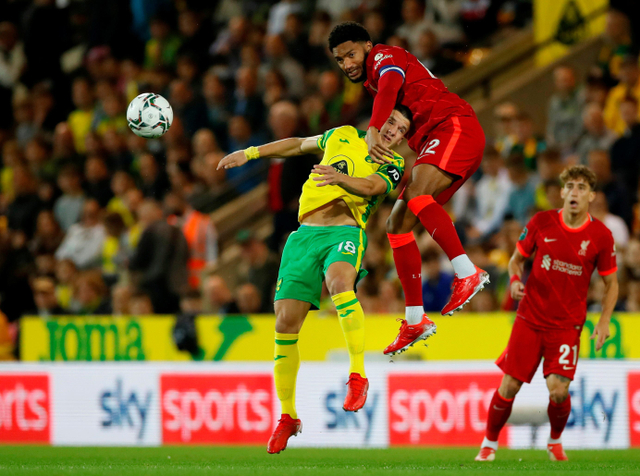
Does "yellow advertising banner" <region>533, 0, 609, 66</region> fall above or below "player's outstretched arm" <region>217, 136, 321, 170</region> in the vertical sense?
above

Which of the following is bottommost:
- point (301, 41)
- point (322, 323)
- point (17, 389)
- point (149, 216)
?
point (17, 389)

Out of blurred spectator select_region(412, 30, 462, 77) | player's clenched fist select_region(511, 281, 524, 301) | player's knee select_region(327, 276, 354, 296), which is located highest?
blurred spectator select_region(412, 30, 462, 77)

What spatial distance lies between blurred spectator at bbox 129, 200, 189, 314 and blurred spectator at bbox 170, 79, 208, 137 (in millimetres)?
2470

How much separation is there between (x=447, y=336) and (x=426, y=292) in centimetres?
52

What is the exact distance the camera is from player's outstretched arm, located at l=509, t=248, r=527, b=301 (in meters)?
7.50

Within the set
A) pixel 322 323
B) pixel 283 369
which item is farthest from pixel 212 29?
pixel 283 369

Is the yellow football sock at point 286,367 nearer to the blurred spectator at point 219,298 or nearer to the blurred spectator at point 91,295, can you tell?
the blurred spectator at point 219,298

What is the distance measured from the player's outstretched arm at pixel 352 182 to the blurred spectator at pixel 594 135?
4.45m

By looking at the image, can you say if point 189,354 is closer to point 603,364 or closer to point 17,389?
point 17,389

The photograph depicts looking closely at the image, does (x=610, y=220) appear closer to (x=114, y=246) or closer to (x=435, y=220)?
(x=435, y=220)

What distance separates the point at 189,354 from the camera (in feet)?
36.3

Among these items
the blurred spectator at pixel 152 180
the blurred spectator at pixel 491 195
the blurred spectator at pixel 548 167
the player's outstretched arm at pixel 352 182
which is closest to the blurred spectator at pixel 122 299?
the blurred spectator at pixel 152 180

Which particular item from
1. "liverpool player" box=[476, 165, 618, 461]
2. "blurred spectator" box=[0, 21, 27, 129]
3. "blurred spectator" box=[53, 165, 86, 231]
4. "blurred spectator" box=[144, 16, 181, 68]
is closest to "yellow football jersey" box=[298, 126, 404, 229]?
"liverpool player" box=[476, 165, 618, 461]

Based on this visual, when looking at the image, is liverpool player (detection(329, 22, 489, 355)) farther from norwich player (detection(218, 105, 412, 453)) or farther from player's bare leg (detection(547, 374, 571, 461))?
player's bare leg (detection(547, 374, 571, 461))
